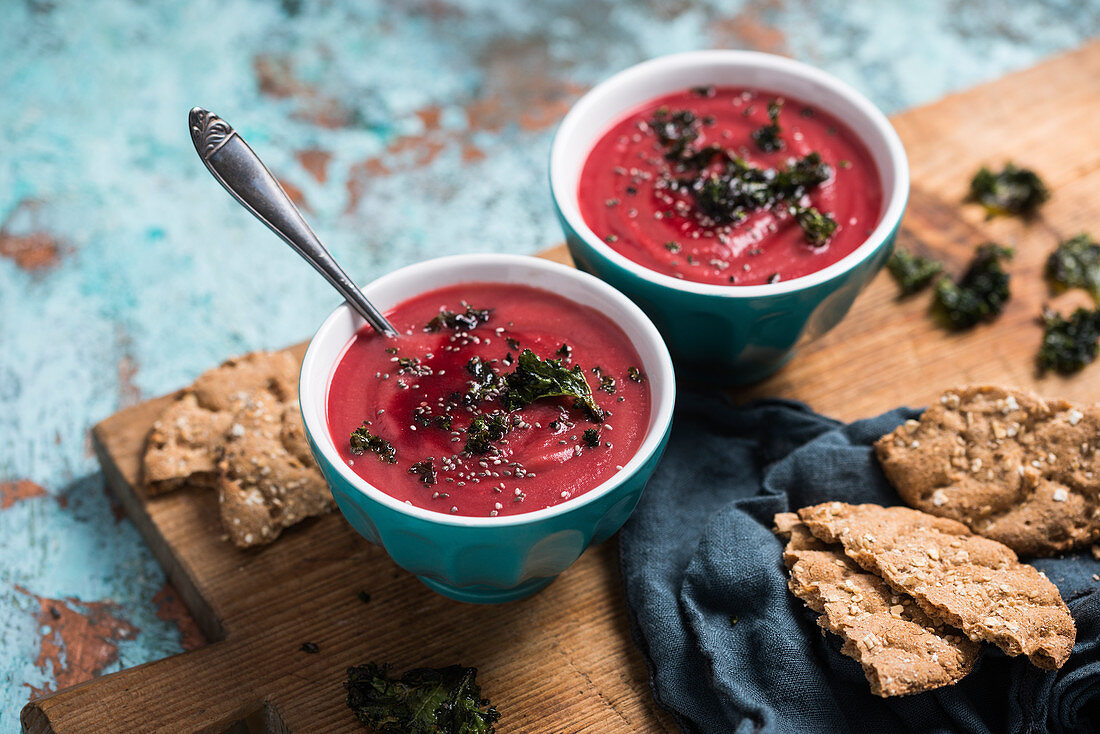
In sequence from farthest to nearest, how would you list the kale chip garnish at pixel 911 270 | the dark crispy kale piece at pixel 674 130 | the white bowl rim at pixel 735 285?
the kale chip garnish at pixel 911 270, the dark crispy kale piece at pixel 674 130, the white bowl rim at pixel 735 285

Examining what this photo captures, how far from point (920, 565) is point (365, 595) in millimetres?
1589

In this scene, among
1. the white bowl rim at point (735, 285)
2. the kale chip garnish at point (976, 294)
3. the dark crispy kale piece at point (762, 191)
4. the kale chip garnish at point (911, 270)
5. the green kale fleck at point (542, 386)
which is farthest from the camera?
the kale chip garnish at point (911, 270)

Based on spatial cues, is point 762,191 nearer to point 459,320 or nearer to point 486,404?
point 459,320

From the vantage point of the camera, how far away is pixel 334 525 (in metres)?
3.31

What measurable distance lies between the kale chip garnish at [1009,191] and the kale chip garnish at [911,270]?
44cm

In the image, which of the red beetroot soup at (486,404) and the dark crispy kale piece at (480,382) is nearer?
the red beetroot soup at (486,404)

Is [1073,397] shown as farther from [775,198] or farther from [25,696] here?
[25,696]

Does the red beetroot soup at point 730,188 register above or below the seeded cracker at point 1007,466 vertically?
above

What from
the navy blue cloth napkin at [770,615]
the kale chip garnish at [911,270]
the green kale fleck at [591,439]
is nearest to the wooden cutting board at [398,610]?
the kale chip garnish at [911,270]

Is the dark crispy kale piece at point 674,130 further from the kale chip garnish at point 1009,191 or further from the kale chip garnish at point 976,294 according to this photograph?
the kale chip garnish at point 1009,191

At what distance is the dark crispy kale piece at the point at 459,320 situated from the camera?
3068 millimetres

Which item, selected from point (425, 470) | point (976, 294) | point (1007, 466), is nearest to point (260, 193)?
point (425, 470)

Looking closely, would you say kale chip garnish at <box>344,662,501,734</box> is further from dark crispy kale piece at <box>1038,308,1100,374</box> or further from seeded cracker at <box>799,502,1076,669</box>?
dark crispy kale piece at <box>1038,308,1100,374</box>

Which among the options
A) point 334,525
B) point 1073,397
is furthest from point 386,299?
point 1073,397
